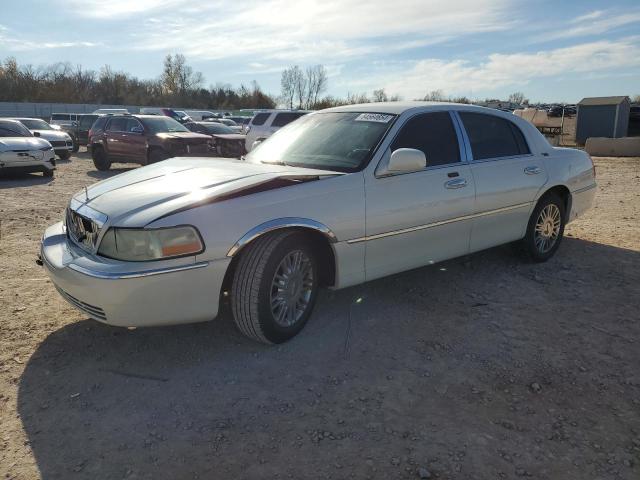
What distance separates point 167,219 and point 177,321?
2.05 ft

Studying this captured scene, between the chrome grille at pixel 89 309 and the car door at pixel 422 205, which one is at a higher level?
the car door at pixel 422 205

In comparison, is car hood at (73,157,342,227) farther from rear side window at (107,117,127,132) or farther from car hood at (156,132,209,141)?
rear side window at (107,117,127,132)

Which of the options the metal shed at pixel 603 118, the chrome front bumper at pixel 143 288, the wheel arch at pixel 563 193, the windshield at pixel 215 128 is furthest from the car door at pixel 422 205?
the metal shed at pixel 603 118

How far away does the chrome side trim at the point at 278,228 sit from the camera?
3100 mm

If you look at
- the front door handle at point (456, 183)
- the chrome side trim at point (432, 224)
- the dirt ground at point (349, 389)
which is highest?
the front door handle at point (456, 183)

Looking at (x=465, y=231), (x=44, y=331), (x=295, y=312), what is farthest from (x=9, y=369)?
(x=465, y=231)

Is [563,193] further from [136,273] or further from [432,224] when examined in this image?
[136,273]

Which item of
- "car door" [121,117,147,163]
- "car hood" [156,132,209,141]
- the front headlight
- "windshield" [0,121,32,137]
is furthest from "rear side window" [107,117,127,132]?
the front headlight

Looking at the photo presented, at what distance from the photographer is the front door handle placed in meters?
4.18

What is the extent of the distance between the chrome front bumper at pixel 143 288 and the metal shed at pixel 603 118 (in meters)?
25.9

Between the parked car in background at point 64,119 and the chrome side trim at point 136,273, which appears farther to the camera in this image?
the parked car in background at point 64,119

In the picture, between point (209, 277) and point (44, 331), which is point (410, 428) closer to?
point (209, 277)

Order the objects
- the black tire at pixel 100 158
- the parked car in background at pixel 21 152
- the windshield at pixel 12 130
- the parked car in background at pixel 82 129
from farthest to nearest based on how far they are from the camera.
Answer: the parked car in background at pixel 82 129, the black tire at pixel 100 158, the windshield at pixel 12 130, the parked car in background at pixel 21 152

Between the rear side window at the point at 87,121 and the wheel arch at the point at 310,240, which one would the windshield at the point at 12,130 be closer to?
the rear side window at the point at 87,121
